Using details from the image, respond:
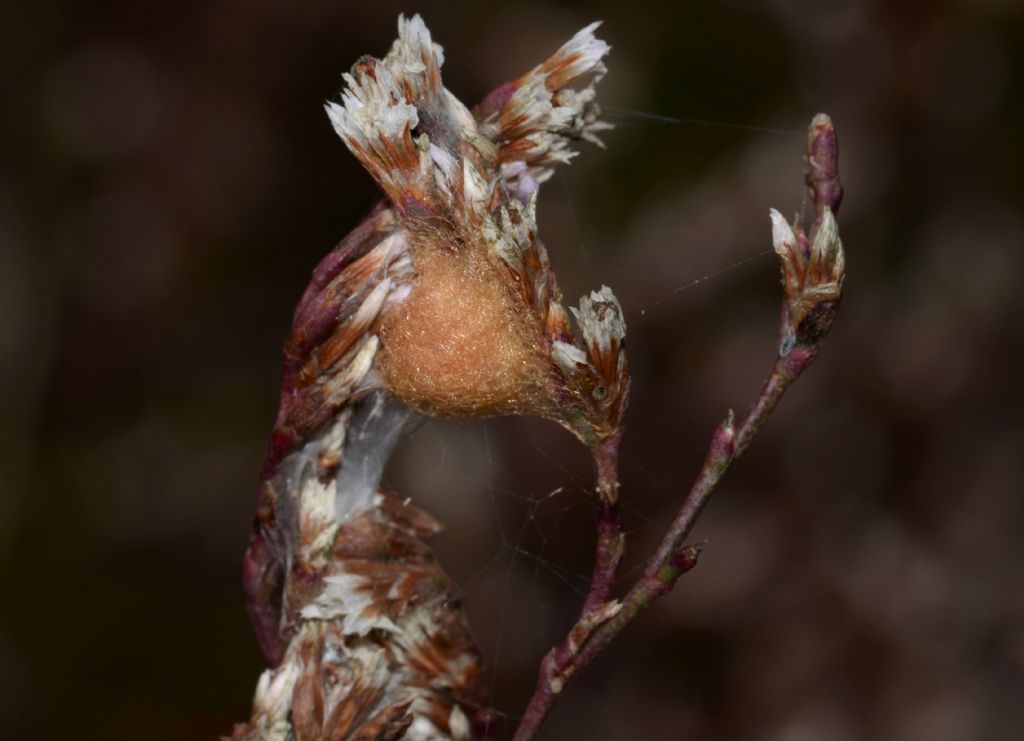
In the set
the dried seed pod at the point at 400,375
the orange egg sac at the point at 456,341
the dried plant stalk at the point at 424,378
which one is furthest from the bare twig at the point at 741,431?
the orange egg sac at the point at 456,341

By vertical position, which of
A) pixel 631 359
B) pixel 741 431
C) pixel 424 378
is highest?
pixel 424 378

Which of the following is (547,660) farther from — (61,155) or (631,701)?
(61,155)

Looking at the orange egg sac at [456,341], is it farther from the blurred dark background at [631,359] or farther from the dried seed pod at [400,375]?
the blurred dark background at [631,359]

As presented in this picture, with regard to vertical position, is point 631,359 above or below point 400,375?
below

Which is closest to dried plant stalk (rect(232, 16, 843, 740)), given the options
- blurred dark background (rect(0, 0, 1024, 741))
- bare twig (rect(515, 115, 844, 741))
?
bare twig (rect(515, 115, 844, 741))

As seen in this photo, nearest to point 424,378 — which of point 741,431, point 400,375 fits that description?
point 400,375

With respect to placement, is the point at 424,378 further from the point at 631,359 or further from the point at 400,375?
the point at 631,359

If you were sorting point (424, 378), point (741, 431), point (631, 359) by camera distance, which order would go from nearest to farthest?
point (741, 431), point (424, 378), point (631, 359)

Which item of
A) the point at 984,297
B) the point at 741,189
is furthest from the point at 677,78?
the point at 984,297
